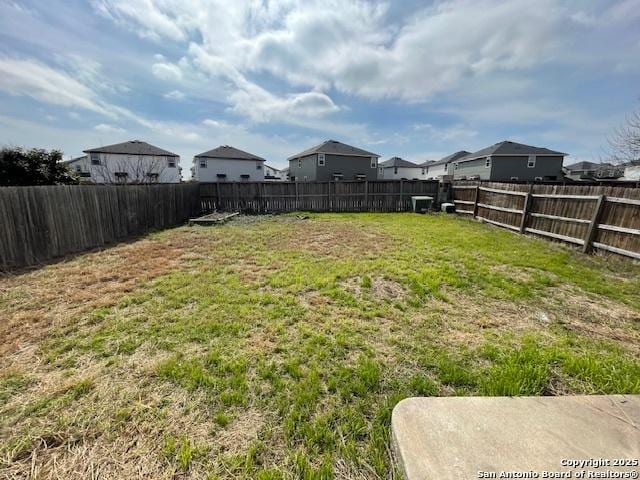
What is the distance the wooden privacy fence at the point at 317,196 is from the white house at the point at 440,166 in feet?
96.1

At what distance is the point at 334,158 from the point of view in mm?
26328

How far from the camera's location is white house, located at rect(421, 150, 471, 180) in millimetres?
40853

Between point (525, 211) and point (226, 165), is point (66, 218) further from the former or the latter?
point (226, 165)

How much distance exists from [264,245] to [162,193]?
6.09 m

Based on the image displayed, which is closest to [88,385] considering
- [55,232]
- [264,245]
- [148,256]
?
[148,256]

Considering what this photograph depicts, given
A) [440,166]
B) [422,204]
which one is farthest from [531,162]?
[422,204]

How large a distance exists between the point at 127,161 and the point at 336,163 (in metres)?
21.7

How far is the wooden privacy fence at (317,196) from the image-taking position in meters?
14.6

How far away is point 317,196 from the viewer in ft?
49.6

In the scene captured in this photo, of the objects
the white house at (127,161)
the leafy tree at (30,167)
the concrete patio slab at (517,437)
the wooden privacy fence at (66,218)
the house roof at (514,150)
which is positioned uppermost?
the house roof at (514,150)

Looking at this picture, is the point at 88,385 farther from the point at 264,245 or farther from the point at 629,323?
the point at 629,323

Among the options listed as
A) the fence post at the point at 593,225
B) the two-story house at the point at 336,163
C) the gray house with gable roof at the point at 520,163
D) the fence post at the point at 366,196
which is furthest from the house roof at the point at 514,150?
the fence post at the point at 593,225

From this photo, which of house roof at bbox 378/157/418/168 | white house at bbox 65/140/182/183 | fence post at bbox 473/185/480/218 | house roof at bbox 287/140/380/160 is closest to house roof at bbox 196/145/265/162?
white house at bbox 65/140/182/183

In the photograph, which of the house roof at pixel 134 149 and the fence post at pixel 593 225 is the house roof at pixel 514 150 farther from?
the house roof at pixel 134 149
